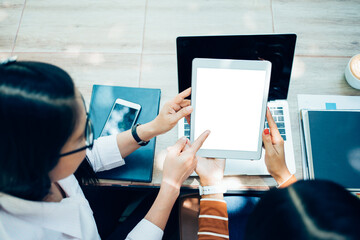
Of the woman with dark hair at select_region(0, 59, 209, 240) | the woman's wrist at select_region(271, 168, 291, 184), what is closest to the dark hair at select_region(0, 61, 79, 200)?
the woman with dark hair at select_region(0, 59, 209, 240)

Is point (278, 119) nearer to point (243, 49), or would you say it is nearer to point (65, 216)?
point (243, 49)

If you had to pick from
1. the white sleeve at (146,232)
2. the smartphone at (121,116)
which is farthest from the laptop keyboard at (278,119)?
the white sleeve at (146,232)

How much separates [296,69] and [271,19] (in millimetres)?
270

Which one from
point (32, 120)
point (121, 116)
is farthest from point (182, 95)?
point (32, 120)

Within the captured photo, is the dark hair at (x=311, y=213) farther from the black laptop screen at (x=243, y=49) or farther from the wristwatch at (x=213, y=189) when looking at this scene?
the black laptop screen at (x=243, y=49)

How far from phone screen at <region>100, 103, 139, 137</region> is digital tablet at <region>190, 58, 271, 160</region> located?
0.28 meters

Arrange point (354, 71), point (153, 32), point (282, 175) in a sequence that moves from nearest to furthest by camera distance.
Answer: point (282, 175) → point (354, 71) → point (153, 32)

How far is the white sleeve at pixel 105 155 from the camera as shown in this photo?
924 millimetres

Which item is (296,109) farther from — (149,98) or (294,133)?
(149,98)

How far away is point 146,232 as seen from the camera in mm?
791

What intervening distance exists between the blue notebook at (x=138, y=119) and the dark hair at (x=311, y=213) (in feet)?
1.71

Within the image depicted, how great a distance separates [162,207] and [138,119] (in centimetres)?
37

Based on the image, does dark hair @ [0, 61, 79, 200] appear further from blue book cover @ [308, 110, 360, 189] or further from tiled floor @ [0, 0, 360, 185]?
blue book cover @ [308, 110, 360, 189]

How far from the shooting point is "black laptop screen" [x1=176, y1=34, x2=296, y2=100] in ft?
2.79
